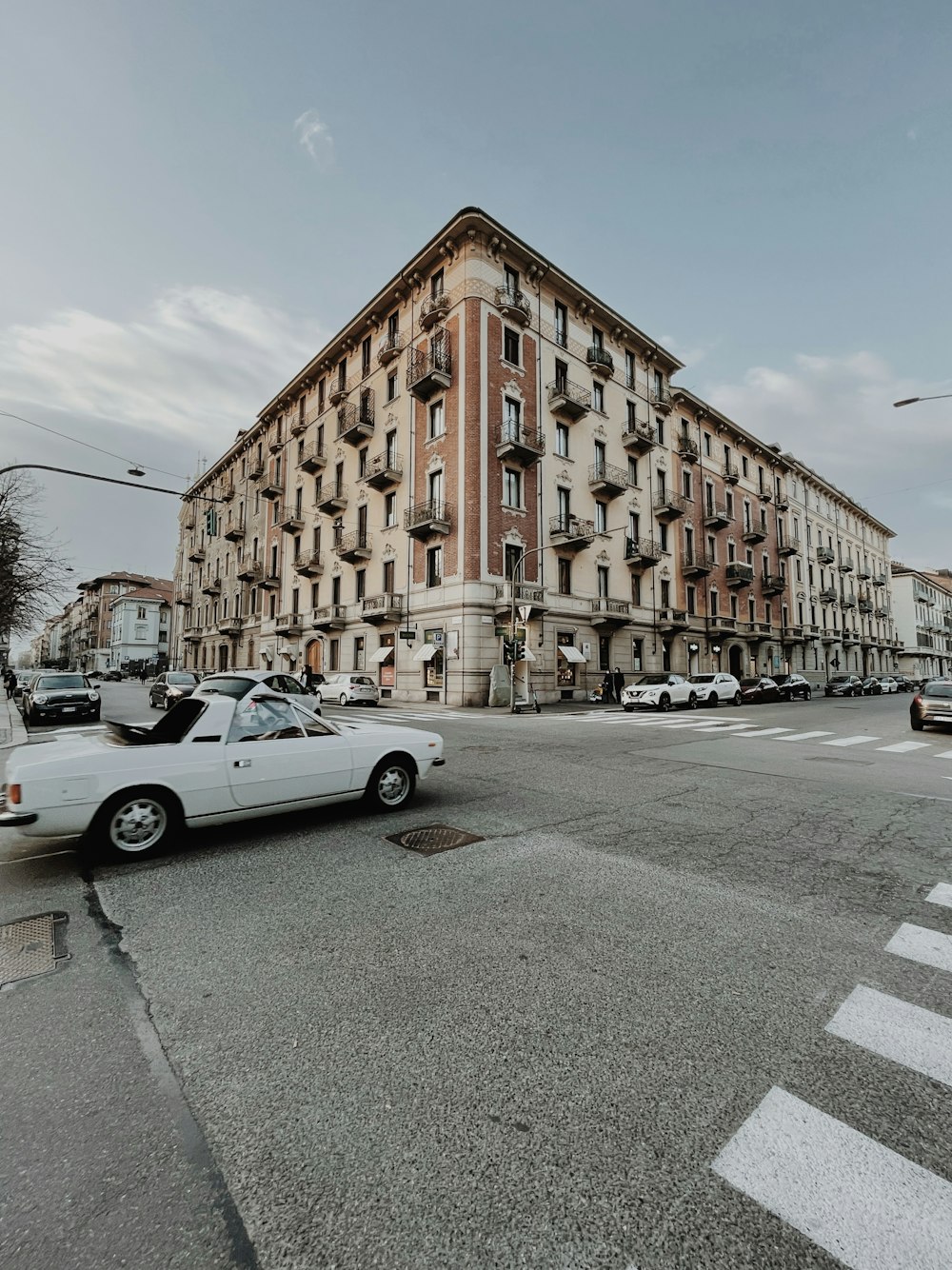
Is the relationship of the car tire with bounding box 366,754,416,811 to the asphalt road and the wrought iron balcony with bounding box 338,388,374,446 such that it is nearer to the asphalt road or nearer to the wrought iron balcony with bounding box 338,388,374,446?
the asphalt road

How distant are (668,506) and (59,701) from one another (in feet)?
104

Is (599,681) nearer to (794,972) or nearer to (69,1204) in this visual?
(794,972)

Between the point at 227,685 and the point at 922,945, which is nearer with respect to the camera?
the point at 922,945

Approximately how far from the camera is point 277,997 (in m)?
2.81

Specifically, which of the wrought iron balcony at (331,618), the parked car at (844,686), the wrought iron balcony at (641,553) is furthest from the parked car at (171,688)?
the parked car at (844,686)

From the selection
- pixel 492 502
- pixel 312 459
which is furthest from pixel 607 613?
pixel 312 459

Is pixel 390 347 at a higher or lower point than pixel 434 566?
higher

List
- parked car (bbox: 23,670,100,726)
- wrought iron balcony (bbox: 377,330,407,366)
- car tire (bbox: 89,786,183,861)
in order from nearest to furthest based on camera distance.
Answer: car tire (bbox: 89,786,183,861) < parked car (bbox: 23,670,100,726) < wrought iron balcony (bbox: 377,330,407,366)

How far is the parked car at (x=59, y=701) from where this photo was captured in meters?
17.5

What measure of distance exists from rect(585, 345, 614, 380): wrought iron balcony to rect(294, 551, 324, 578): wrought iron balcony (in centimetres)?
1959

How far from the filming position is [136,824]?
4844 millimetres

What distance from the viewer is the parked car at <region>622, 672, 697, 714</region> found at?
986 inches

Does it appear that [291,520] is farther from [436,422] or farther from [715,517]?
[715,517]

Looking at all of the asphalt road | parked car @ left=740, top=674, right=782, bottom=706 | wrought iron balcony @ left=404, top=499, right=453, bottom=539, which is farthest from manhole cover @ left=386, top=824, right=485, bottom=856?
parked car @ left=740, top=674, right=782, bottom=706
